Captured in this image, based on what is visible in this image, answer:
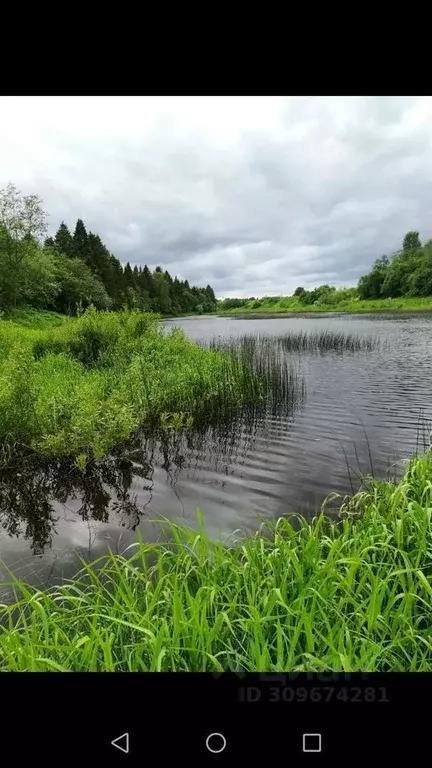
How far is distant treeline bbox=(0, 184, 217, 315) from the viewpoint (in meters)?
4.14

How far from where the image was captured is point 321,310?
5.62 m

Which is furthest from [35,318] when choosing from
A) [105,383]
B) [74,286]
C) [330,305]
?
[330,305]

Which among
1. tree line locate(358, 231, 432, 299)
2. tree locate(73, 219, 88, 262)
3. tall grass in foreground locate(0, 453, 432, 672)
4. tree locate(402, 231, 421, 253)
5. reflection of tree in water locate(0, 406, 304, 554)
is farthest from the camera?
tree locate(73, 219, 88, 262)

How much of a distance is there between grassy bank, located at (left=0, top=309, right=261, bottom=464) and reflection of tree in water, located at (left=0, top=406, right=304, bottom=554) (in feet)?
0.63

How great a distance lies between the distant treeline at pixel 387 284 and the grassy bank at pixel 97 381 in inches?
68.1

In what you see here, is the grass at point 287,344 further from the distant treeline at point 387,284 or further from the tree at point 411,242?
the tree at point 411,242
